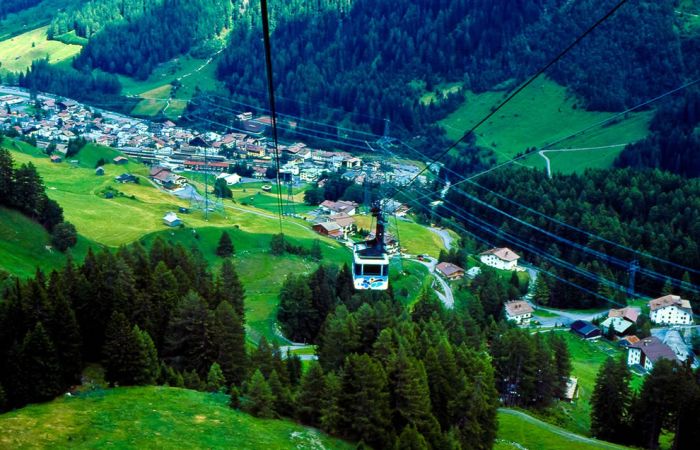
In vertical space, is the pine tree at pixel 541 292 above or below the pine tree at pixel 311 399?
below

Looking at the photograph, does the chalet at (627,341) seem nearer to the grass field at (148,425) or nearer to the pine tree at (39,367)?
the grass field at (148,425)

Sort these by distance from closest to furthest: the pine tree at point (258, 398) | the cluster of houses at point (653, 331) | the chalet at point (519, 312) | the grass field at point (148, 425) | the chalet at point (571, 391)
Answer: the grass field at point (148, 425) < the pine tree at point (258, 398) < the chalet at point (571, 391) < the cluster of houses at point (653, 331) < the chalet at point (519, 312)

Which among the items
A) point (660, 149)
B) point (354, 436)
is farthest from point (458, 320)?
point (660, 149)

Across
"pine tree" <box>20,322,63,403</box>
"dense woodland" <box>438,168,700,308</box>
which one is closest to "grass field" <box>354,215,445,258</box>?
"dense woodland" <box>438,168,700,308</box>

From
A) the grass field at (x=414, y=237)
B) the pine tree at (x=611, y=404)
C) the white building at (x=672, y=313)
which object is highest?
the pine tree at (x=611, y=404)

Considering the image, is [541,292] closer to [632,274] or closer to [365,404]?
[632,274]

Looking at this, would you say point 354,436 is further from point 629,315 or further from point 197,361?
point 629,315

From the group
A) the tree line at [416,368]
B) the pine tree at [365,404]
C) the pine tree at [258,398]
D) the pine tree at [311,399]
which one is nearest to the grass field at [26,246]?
the tree line at [416,368]
